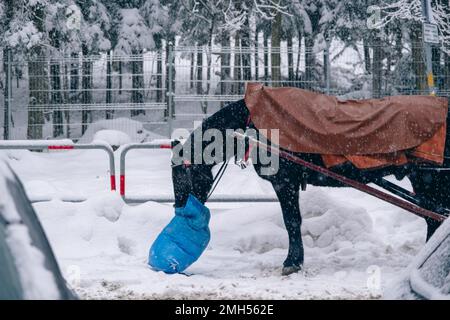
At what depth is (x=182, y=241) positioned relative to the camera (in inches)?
277

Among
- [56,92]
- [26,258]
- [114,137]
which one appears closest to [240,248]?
[26,258]

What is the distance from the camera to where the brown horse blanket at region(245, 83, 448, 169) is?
718cm

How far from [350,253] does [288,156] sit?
1.38 metres

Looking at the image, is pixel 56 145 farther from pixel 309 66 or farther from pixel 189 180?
pixel 309 66

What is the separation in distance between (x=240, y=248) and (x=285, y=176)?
1224 mm

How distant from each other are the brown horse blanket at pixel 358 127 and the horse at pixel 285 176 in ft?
0.58

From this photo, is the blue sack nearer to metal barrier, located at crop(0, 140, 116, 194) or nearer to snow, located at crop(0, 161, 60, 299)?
metal barrier, located at crop(0, 140, 116, 194)

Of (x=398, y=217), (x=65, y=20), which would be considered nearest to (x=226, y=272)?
(x=398, y=217)

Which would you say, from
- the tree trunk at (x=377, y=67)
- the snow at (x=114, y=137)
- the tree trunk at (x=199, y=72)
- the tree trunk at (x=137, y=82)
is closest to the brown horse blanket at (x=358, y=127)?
the tree trunk at (x=199, y=72)

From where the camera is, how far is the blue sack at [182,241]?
23.0 feet
